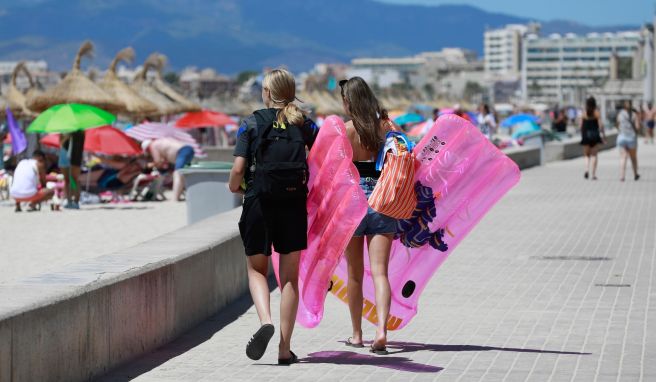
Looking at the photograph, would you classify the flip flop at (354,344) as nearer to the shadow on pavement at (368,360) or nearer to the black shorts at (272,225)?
the shadow on pavement at (368,360)

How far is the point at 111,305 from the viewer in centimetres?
670

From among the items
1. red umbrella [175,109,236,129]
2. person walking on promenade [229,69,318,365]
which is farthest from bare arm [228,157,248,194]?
red umbrella [175,109,236,129]

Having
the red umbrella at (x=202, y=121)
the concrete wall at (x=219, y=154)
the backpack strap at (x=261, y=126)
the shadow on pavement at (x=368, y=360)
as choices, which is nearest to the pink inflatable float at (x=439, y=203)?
the shadow on pavement at (x=368, y=360)

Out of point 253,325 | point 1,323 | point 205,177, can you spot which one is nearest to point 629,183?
point 205,177

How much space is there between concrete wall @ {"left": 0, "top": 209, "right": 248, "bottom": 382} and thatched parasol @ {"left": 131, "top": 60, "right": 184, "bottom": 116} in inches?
1195

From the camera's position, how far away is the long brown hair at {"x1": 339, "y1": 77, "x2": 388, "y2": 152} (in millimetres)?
7074

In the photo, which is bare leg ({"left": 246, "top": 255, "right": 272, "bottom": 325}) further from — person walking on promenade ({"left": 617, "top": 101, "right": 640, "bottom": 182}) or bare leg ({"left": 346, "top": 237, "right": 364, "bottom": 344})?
person walking on promenade ({"left": 617, "top": 101, "right": 640, "bottom": 182})

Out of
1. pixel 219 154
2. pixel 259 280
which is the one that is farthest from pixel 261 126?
pixel 219 154

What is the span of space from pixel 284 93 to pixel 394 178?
78 centimetres

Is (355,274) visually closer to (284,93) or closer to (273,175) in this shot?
(273,175)

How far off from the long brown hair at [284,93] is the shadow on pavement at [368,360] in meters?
1.19

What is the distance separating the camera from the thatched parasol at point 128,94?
3628 cm

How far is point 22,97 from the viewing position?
41812mm

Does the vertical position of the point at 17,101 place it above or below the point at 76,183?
above
